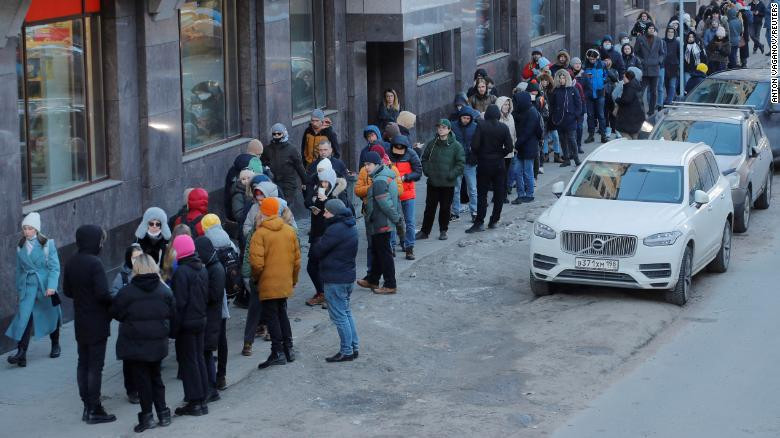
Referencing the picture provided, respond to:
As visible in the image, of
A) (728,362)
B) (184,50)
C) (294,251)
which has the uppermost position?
(184,50)

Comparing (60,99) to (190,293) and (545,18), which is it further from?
(545,18)

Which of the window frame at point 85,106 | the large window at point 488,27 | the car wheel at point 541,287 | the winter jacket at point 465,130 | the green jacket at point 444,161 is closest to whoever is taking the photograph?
the window frame at point 85,106

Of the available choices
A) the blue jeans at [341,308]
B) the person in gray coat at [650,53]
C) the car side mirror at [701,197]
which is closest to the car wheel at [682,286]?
the car side mirror at [701,197]

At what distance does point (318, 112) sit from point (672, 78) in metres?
13.6

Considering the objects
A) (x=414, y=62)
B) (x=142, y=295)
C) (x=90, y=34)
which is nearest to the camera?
(x=142, y=295)

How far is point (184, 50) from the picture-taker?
17453 mm

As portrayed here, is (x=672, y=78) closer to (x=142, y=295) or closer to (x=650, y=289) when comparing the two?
(x=650, y=289)

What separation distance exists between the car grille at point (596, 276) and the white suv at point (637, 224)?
0.03ft

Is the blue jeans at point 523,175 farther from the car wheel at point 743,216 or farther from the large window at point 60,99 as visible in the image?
the large window at point 60,99

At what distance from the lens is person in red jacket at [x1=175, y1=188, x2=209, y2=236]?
13.1 metres

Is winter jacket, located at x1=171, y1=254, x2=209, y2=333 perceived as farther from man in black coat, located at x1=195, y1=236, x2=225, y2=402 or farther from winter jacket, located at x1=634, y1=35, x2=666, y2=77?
winter jacket, located at x1=634, y1=35, x2=666, y2=77

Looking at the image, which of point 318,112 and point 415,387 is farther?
point 318,112

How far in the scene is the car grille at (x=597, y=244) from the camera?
1479 cm

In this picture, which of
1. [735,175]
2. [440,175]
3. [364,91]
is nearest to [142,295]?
[440,175]
